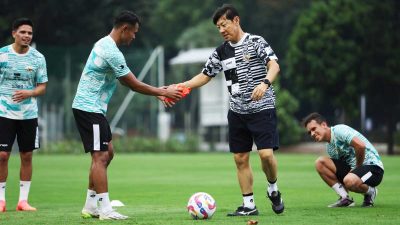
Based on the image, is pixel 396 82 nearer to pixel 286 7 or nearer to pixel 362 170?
pixel 286 7

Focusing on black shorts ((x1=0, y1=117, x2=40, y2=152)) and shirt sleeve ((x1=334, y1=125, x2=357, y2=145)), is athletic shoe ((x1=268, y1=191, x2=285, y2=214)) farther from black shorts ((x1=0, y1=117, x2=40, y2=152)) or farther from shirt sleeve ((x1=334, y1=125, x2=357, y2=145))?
black shorts ((x1=0, y1=117, x2=40, y2=152))

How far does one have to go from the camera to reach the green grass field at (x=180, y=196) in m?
11.2

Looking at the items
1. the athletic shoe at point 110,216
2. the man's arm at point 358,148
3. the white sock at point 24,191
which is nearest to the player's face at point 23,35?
the white sock at point 24,191

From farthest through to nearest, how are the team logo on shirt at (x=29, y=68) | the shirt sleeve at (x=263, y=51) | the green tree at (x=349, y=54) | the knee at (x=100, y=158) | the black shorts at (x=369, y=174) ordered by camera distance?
1. the green tree at (x=349, y=54)
2. the team logo on shirt at (x=29, y=68)
3. the black shorts at (x=369, y=174)
4. the shirt sleeve at (x=263, y=51)
5. the knee at (x=100, y=158)

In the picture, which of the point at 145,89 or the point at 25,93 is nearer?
the point at 145,89

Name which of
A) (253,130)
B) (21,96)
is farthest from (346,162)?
(21,96)

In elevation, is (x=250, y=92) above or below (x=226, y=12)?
below

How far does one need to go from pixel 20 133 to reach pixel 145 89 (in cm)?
277

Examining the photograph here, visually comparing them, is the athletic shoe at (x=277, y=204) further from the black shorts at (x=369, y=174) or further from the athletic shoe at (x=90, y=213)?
the athletic shoe at (x=90, y=213)

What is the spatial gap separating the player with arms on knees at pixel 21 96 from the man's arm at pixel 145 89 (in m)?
2.25

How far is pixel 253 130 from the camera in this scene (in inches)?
460

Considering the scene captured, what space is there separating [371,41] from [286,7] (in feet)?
76.3

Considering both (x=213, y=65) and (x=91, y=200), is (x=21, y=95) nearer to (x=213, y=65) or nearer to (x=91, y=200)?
(x=91, y=200)

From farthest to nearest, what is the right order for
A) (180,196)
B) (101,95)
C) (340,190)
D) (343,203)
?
(180,196) → (340,190) → (343,203) → (101,95)
